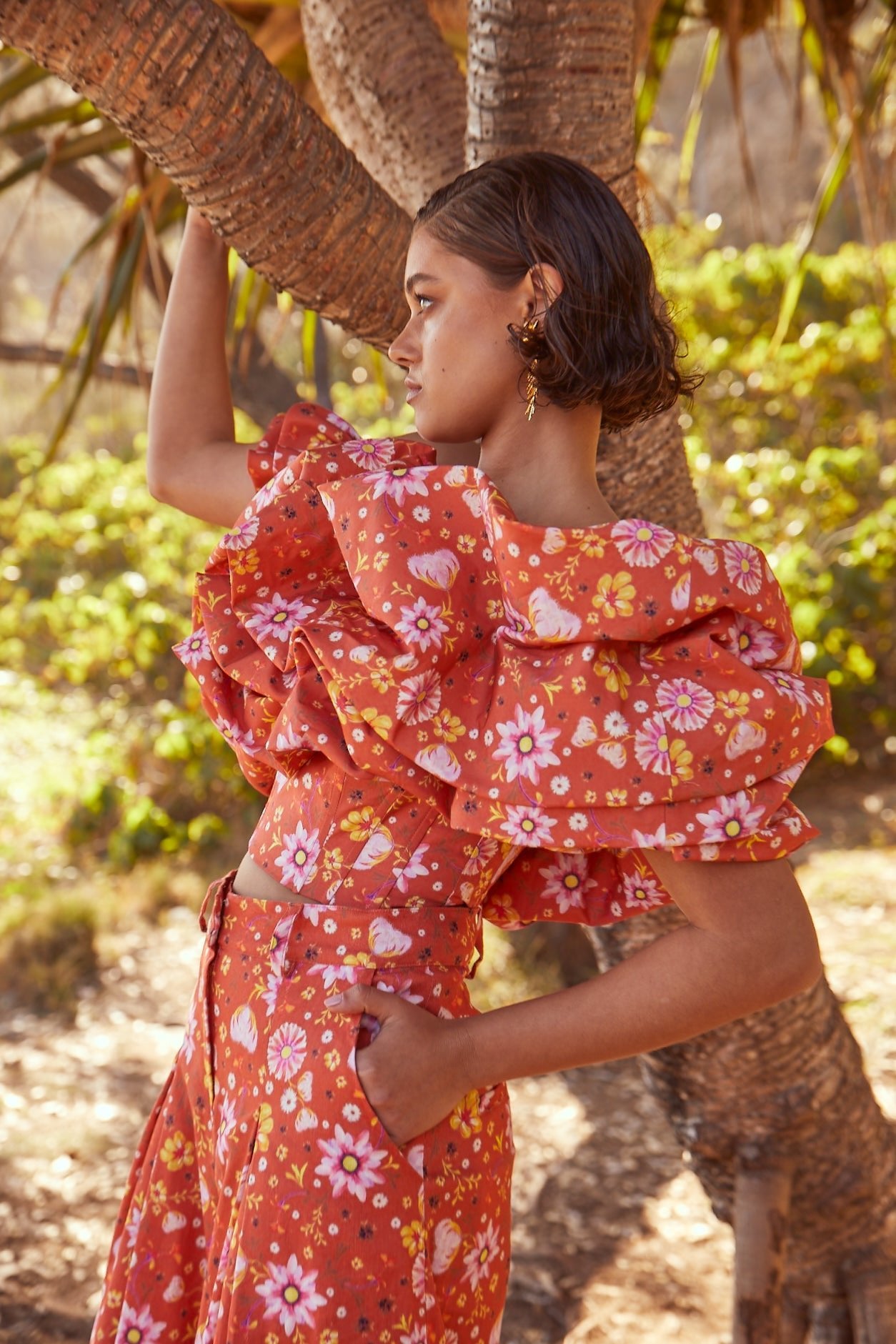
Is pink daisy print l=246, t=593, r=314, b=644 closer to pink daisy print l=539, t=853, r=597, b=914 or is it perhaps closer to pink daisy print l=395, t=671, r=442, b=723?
pink daisy print l=395, t=671, r=442, b=723

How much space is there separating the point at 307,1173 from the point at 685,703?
0.53 metres

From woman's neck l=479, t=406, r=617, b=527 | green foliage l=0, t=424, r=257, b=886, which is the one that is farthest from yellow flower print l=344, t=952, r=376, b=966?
green foliage l=0, t=424, r=257, b=886

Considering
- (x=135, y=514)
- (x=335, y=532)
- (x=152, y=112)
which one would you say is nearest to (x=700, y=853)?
(x=335, y=532)

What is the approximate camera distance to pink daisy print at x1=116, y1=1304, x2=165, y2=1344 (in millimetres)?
1238

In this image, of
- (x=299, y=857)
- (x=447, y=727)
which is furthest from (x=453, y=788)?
(x=299, y=857)

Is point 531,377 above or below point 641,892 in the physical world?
above

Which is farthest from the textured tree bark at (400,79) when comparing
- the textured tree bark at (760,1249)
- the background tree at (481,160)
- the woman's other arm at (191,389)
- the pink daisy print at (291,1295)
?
the textured tree bark at (760,1249)

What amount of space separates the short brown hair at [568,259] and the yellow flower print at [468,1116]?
66 centimetres

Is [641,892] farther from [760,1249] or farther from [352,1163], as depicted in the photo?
[760,1249]

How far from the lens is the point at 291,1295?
1070 millimetres

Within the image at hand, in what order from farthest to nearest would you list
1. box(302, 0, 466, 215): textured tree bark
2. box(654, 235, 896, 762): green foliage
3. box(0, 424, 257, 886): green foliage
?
box(0, 424, 257, 886): green foliage → box(654, 235, 896, 762): green foliage → box(302, 0, 466, 215): textured tree bark

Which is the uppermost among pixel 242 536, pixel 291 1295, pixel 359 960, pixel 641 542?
pixel 242 536

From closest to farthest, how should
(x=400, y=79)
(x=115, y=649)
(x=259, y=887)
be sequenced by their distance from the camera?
(x=259, y=887) < (x=400, y=79) < (x=115, y=649)

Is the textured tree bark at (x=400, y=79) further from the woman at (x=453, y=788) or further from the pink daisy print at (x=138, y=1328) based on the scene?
the pink daisy print at (x=138, y=1328)
